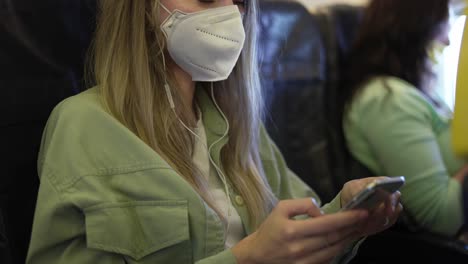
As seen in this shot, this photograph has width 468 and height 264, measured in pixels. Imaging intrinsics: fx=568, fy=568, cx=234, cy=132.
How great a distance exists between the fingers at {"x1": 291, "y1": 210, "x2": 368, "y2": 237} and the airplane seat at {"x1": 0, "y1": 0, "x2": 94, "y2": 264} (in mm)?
485

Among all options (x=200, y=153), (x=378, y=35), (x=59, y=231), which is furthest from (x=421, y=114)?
(x=59, y=231)

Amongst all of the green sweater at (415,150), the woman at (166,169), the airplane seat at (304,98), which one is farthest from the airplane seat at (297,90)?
the woman at (166,169)

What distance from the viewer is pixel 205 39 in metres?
0.97

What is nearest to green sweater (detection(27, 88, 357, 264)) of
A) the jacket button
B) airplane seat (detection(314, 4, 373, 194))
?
the jacket button

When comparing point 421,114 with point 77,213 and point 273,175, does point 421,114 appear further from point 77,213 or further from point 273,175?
point 77,213

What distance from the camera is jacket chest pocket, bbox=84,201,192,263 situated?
853 mm

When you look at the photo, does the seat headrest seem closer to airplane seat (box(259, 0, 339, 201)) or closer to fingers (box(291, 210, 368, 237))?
airplane seat (box(259, 0, 339, 201))

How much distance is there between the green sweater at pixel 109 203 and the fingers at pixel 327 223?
0.13 meters

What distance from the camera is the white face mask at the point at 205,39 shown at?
96cm

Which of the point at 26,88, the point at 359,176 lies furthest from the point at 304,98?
the point at 26,88

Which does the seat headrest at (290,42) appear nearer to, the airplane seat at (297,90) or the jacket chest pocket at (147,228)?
the airplane seat at (297,90)

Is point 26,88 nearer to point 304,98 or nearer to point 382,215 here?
point 382,215

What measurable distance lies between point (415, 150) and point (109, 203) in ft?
2.54

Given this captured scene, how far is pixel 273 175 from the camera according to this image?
1200 millimetres
